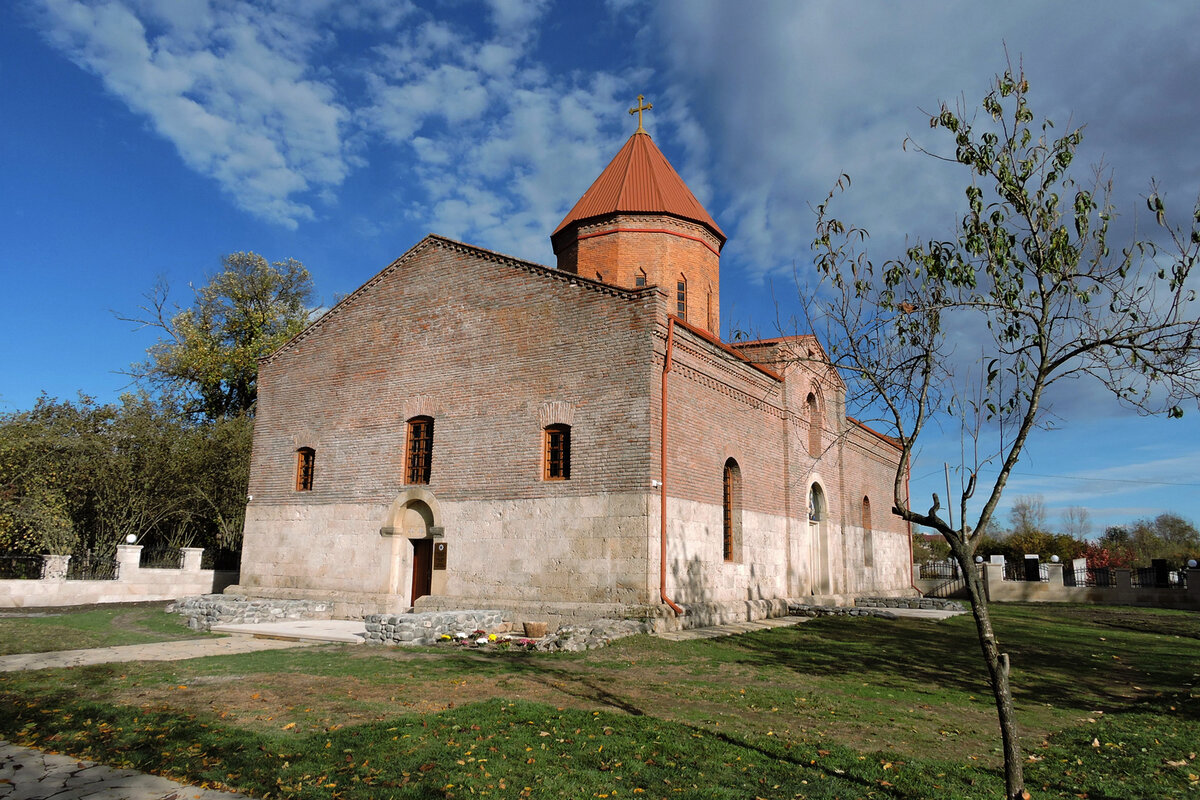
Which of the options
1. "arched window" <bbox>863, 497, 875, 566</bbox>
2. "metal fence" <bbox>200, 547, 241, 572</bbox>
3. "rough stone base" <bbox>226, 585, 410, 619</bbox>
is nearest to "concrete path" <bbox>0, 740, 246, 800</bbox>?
"rough stone base" <bbox>226, 585, 410, 619</bbox>

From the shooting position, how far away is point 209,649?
44.0 feet

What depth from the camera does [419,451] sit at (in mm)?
19094

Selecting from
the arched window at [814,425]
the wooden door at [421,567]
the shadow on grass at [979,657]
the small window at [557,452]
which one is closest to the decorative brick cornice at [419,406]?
the wooden door at [421,567]

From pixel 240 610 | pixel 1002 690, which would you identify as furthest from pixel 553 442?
pixel 1002 690

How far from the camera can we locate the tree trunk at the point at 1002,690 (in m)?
5.33

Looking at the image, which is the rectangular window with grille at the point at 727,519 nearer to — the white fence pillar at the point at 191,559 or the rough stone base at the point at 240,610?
the rough stone base at the point at 240,610

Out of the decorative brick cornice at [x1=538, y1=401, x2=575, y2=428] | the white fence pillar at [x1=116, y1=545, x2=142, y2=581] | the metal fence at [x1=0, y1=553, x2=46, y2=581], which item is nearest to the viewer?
the decorative brick cornice at [x1=538, y1=401, x2=575, y2=428]

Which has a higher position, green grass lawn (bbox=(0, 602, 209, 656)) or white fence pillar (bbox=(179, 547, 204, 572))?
white fence pillar (bbox=(179, 547, 204, 572))

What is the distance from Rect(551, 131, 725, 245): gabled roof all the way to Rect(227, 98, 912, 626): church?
11 cm

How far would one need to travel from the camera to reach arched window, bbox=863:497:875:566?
94.1 ft

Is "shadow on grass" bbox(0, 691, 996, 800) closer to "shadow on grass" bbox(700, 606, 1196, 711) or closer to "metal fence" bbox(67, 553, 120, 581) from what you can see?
"shadow on grass" bbox(700, 606, 1196, 711)

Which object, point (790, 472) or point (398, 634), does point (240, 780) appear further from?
point (790, 472)

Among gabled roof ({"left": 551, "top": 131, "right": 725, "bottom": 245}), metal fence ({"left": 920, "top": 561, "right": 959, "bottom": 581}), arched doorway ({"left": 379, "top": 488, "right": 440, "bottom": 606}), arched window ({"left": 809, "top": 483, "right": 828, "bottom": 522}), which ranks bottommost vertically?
metal fence ({"left": 920, "top": 561, "right": 959, "bottom": 581})

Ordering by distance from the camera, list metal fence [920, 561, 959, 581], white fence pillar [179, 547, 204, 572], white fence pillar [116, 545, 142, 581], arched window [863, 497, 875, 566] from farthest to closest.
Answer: metal fence [920, 561, 959, 581]
arched window [863, 497, 875, 566]
white fence pillar [179, 547, 204, 572]
white fence pillar [116, 545, 142, 581]
